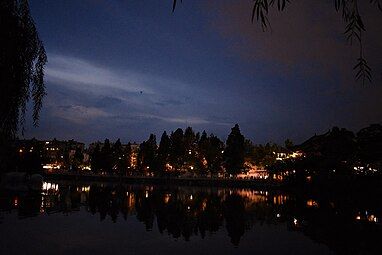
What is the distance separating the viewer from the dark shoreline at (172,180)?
314 ft

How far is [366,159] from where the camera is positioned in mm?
55656

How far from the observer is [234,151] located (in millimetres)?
97938

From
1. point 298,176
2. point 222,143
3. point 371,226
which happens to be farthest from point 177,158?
point 371,226

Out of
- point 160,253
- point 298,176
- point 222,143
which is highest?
point 222,143

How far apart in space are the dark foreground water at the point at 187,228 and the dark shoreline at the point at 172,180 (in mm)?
43468

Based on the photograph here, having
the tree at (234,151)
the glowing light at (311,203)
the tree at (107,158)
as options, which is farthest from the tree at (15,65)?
the tree at (107,158)

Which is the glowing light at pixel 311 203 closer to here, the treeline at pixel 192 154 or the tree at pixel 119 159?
the treeline at pixel 192 154

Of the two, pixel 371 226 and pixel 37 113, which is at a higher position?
pixel 37 113

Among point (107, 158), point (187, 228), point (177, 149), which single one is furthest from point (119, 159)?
point (187, 228)

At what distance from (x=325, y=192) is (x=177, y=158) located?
5577 centimetres

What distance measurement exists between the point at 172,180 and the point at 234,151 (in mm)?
21781

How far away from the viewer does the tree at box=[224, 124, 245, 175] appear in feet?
322

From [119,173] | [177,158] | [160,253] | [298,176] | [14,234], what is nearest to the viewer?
[160,253]

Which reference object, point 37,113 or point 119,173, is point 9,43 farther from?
point 119,173
